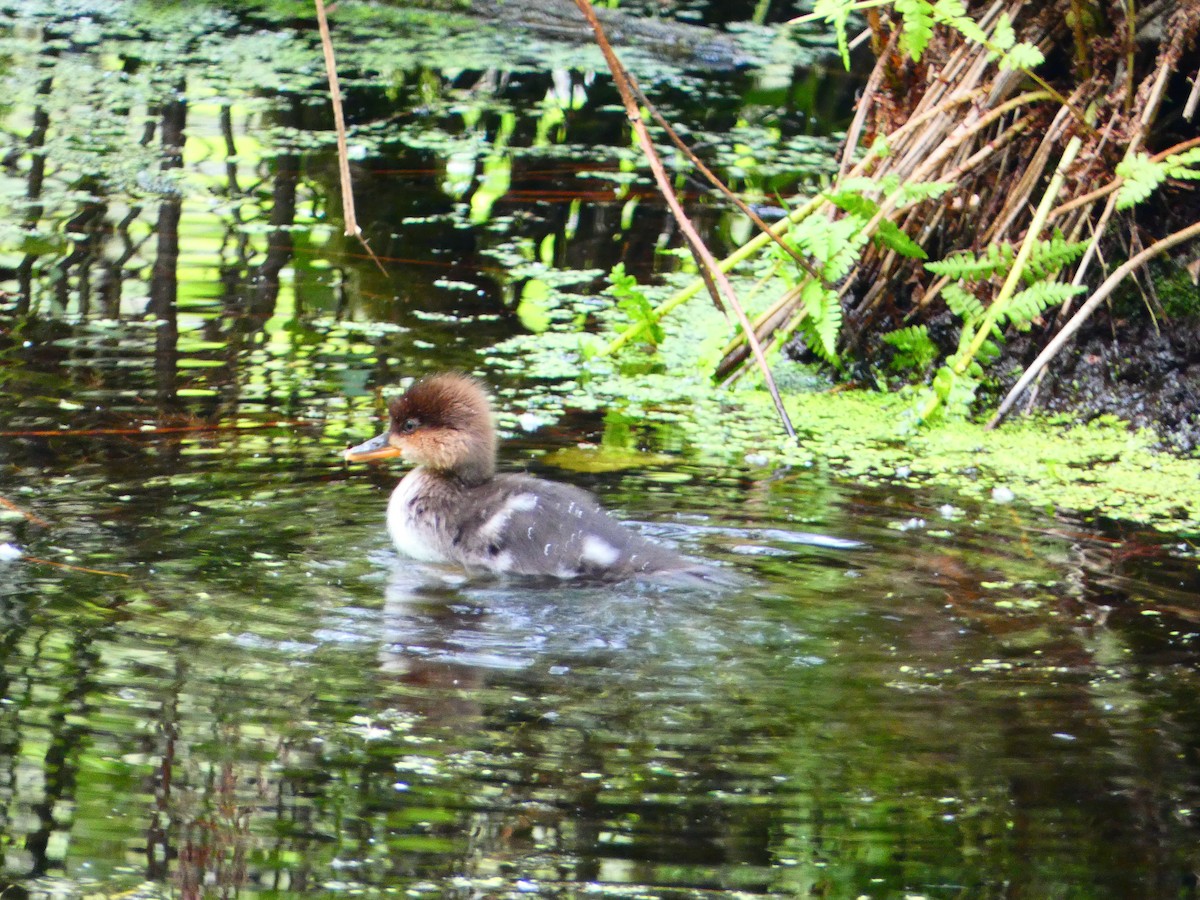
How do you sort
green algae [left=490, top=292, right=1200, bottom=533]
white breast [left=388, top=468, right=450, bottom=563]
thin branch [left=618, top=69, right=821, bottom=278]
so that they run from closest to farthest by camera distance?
1. thin branch [left=618, top=69, right=821, bottom=278]
2. white breast [left=388, top=468, right=450, bottom=563]
3. green algae [left=490, top=292, right=1200, bottom=533]

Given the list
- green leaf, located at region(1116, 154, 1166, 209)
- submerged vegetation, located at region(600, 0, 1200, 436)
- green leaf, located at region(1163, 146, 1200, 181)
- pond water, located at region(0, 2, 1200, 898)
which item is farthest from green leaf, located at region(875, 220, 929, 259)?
pond water, located at region(0, 2, 1200, 898)

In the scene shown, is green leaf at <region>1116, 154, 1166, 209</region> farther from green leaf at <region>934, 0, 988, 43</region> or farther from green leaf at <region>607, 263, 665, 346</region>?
green leaf at <region>607, 263, 665, 346</region>

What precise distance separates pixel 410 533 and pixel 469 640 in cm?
76

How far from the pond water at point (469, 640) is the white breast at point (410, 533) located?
0.24 ft

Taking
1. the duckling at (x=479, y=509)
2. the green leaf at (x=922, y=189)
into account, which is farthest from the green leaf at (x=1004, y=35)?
the duckling at (x=479, y=509)

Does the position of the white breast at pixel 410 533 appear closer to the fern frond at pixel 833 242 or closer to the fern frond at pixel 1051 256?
the fern frond at pixel 833 242

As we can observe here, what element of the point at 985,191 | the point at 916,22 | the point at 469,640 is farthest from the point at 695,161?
the point at 985,191

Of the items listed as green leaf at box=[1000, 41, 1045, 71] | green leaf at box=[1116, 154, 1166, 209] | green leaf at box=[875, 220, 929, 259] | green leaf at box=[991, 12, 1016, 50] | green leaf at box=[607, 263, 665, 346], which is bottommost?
green leaf at box=[607, 263, 665, 346]

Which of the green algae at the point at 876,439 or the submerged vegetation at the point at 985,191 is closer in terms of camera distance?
the green algae at the point at 876,439

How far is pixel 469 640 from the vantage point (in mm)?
4285

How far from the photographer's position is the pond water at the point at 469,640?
10.6 feet

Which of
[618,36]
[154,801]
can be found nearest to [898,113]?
[154,801]

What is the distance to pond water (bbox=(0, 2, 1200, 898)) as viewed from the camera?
3.22 meters

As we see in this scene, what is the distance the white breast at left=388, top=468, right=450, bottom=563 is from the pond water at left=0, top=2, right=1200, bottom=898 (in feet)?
0.24
